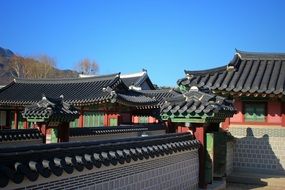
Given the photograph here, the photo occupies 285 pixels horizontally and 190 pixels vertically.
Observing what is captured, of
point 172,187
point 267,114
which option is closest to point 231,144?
point 267,114

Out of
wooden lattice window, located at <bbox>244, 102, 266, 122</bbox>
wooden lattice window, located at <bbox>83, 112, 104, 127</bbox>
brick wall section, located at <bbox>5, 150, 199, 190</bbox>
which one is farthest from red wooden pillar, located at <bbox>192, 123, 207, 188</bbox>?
wooden lattice window, located at <bbox>83, 112, 104, 127</bbox>

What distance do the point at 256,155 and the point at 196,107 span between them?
6.56 m

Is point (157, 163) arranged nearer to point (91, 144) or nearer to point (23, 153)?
point (91, 144)

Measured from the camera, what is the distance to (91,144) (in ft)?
17.7

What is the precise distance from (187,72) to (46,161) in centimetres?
1101

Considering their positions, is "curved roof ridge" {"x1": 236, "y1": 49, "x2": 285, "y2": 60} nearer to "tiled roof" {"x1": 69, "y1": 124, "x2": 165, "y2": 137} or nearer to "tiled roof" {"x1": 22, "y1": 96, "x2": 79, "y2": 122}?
"tiled roof" {"x1": 69, "y1": 124, "x2": 165, "y2": 137}

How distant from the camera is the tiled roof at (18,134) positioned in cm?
1160

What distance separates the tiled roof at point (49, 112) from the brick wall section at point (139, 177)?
657cm

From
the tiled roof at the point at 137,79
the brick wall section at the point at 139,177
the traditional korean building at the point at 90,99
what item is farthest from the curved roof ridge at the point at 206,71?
the tiled roof at the point at 137,79

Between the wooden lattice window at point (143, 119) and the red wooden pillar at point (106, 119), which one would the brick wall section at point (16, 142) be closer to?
the red wooden pillar at point (106, 119)

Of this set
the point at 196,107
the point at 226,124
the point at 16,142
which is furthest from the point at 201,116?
the point at 16,142

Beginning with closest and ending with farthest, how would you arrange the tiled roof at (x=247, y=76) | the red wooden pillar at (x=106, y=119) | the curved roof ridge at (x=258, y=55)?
the tiled roof at (x=247, y=76), the curved roof ridge at (x=258, y=55), the red wooden pillar at (x=106, y=119)

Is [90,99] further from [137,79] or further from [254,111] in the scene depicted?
[137,79]

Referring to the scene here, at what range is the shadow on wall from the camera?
13781 mm
